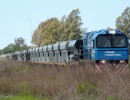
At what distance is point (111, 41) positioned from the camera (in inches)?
771

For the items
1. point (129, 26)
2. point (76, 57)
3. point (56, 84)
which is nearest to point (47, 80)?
point (56, 84)

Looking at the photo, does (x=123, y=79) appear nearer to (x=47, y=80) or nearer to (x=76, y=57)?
(x=47, y=80)

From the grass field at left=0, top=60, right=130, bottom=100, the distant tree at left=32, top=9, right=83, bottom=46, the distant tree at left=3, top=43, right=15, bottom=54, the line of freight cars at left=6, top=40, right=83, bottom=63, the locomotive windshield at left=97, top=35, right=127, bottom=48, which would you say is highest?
the distant tree at left=32, top=9, right=83, bottom=46

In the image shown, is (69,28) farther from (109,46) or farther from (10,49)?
(10,49)

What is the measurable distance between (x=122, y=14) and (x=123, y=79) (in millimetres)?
41003

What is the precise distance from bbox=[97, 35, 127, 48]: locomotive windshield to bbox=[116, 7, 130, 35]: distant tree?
104 ft

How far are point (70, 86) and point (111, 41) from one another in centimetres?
783

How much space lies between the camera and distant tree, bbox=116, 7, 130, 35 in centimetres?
5107

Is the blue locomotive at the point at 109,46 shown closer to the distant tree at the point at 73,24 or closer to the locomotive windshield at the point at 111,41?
the locomotive windshield at the point at 111,41

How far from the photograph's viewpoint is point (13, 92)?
543 inches

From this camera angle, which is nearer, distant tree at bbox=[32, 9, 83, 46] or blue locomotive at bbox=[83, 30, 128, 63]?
blue locomotive at bbox=[83, 30, 128, 63]

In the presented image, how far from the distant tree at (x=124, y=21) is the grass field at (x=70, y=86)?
3656cm

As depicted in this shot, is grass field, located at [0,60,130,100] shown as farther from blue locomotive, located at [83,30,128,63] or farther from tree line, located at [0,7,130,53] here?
tree line, located at [0,7,130,53]

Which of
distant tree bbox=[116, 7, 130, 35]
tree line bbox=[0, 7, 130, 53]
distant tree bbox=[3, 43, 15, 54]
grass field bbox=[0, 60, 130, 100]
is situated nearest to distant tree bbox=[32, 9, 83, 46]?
tree line bbox=[0, 7, 130, 53]
